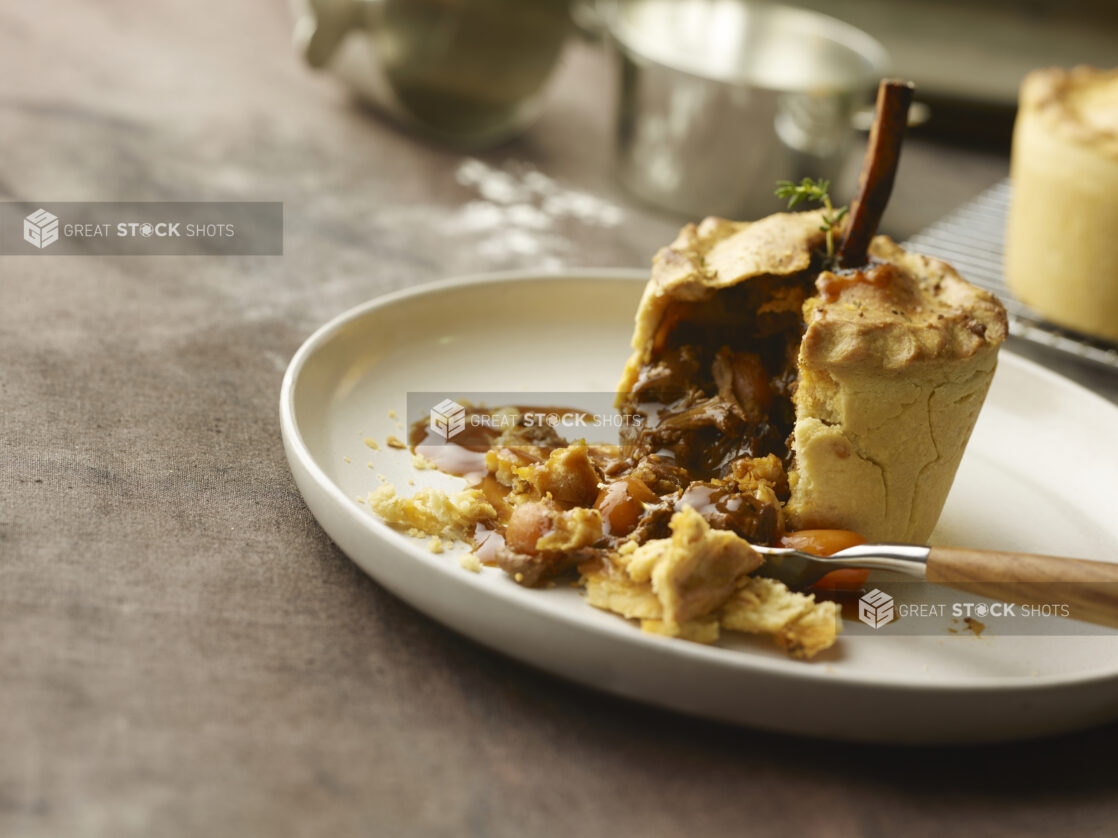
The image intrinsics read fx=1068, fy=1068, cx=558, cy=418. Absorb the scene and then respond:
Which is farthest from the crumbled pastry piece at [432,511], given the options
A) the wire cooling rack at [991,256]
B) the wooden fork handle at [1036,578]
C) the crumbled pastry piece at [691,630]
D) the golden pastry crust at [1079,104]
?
the golden pastry crust at [1079,104]

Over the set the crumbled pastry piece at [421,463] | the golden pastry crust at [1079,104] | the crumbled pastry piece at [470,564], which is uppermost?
the golden pastry crust at [1079,104]

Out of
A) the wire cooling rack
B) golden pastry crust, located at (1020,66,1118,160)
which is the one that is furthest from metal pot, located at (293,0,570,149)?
golden pastry crust, located at (1020,66,1118,160)

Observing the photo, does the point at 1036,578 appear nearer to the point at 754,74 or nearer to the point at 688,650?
the point at 688,650

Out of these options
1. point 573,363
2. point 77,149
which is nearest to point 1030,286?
point 573,363

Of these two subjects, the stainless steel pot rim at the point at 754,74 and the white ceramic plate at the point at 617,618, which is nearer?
the white ceramic plate at the point at 617,618

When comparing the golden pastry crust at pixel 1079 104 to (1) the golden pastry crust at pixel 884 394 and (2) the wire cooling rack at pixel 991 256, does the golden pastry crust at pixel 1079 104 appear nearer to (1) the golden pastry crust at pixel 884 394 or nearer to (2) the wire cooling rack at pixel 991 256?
(2) the wire cooling rack at pixel 991 256

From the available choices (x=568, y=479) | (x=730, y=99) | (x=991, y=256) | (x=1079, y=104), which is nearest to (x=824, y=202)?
(x=568, y=479)
